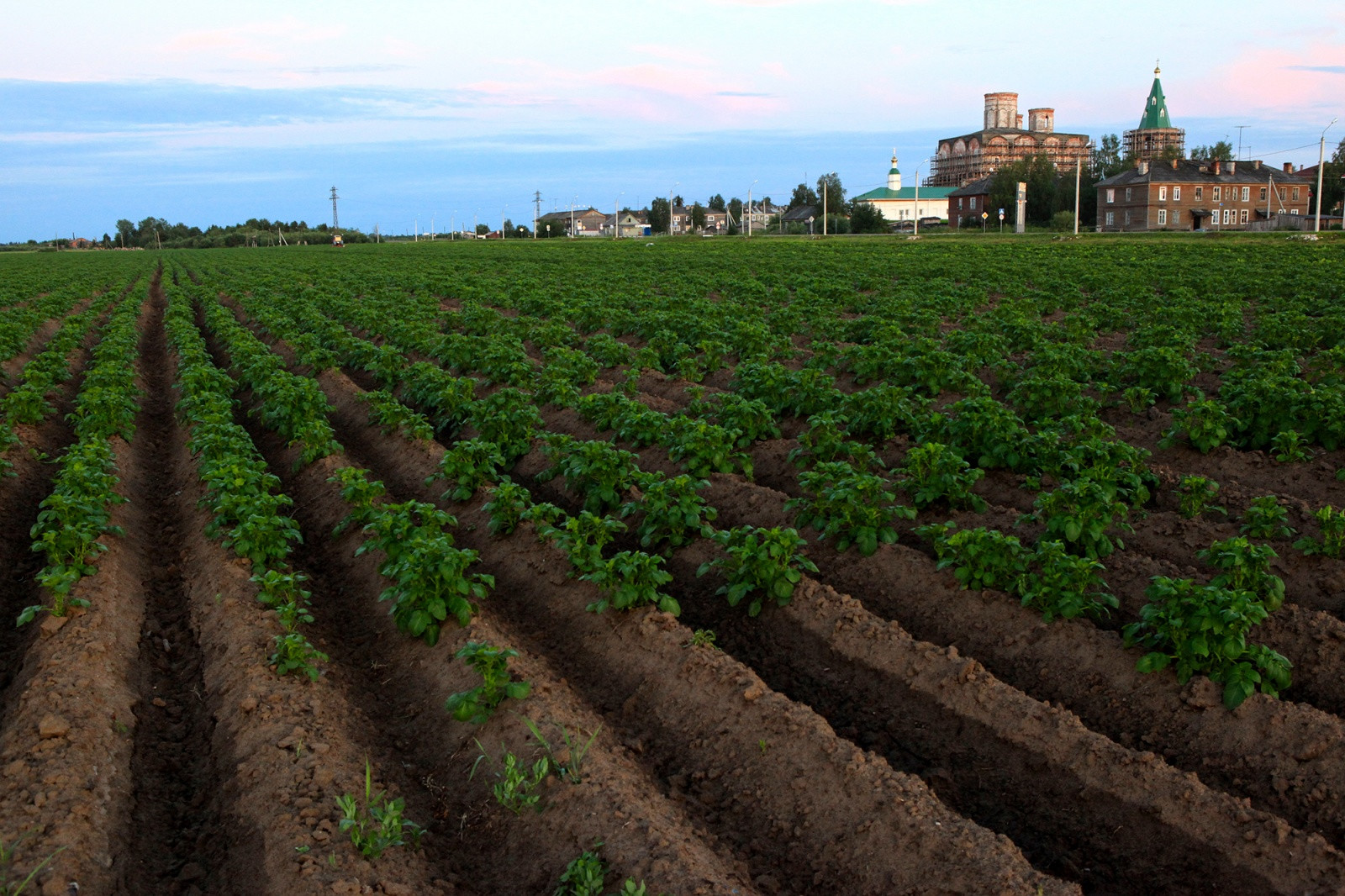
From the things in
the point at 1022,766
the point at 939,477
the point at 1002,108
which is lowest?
the point at 1022,766

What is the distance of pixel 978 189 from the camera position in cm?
11450

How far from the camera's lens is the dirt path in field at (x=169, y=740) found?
505 centimetres

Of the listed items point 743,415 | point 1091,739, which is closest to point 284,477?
point 743,415

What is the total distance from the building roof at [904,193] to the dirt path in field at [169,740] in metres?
144

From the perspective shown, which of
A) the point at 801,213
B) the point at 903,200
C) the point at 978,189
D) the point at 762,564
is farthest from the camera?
the point at 903,200

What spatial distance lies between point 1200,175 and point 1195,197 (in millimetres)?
2137

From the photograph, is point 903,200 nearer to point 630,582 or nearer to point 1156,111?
point 1156,111

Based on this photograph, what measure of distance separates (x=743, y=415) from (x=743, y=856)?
21.1 feet

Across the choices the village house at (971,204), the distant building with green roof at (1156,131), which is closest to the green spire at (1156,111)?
the distant building with green roof at (1156,131)

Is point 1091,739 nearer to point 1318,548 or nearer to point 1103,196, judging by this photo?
point 1318,548

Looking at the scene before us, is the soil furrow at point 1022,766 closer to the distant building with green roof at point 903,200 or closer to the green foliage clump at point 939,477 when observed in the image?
the green foliage clump at point 939,477

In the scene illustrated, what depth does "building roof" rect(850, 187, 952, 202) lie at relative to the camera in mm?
146000

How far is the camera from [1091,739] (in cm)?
561

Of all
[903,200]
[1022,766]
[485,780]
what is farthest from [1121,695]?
[903,200]
